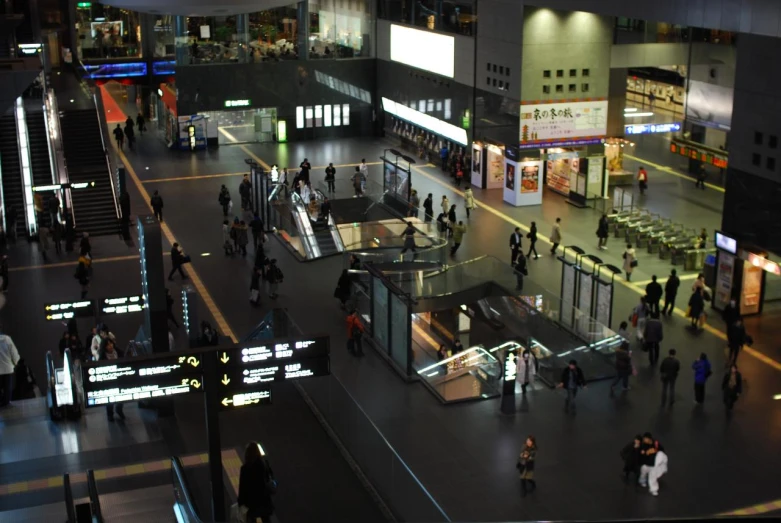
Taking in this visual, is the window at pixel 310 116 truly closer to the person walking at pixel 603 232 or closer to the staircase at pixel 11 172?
the staircase at pixel 11 172

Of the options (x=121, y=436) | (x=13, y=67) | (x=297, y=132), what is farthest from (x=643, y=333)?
(x=297, y=132)

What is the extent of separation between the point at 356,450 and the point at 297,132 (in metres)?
33.2

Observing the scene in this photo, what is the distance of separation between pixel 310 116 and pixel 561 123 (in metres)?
16.8

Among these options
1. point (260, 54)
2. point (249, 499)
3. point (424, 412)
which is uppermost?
point (260, 54)

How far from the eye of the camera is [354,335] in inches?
858

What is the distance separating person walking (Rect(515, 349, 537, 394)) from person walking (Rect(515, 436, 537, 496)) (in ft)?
11.0

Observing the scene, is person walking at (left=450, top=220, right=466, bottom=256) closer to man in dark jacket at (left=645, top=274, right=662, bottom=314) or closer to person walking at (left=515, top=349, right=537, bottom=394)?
man in dark jacket at (left=645, top=274, right=662, bottom=314)

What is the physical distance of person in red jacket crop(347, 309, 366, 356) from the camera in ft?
71.3

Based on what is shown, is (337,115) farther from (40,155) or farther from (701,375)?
(701,375)

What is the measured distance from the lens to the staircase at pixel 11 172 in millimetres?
31438

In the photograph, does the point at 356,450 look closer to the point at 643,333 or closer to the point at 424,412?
the point at 424,412

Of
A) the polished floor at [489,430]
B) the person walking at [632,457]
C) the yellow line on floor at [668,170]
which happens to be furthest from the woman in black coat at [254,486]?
the yellow line on floor at [668,170]

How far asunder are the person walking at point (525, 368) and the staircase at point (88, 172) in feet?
55.5

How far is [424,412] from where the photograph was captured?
19250 millimetres
